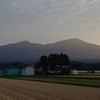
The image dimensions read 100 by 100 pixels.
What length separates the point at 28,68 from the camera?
12938cm

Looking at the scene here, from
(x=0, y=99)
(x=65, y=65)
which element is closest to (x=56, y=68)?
(x=65, y=65)

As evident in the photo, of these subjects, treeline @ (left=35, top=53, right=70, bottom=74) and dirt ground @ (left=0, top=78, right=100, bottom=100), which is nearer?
dirt ground @ (left=0, top=78, right=100, bottom=100)

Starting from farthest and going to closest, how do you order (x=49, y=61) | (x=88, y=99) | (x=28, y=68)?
(x=49, y=61) → (x=28, y=68) → (x=88, y=99)

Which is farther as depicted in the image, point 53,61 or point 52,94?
point 53,61

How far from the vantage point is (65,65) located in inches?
6088

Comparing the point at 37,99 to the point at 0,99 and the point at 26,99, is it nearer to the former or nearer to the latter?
the point at 26,99

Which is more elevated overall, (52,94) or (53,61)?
(53,61)

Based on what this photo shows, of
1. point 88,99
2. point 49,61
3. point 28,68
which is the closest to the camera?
point 88,99

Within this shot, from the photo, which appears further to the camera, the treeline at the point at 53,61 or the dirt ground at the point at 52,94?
the treeline at the point at 53,61

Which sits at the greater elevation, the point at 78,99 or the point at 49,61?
the point at 49,61

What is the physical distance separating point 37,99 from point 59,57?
128m

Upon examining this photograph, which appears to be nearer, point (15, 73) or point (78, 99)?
point (78, 99)

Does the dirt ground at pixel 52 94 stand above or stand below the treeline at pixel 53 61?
below

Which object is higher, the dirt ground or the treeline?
the treeline
